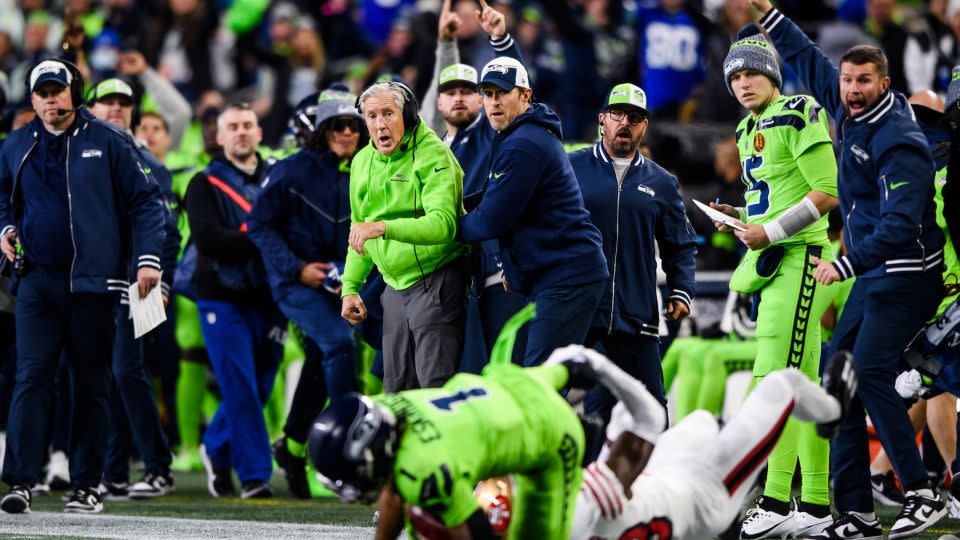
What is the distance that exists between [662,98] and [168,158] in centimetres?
510

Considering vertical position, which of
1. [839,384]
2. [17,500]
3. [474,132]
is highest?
[474,132]

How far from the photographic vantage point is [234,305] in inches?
388

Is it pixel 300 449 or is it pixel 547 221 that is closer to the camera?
pixel 547 221

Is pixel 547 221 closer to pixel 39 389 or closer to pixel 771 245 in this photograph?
pixel 771 245

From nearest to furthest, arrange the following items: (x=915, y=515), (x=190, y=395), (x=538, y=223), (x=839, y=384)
Answer: (x=839, y=384) → (x=915, y=515) → (x=538, y=223) → (x=190, y=395)

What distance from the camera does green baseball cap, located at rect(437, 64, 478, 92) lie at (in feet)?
28.7

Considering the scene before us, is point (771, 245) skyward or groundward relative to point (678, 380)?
skyward

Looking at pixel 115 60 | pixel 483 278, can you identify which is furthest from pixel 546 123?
pixel 115 60

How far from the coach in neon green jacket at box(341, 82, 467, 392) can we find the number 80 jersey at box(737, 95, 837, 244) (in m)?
1.47

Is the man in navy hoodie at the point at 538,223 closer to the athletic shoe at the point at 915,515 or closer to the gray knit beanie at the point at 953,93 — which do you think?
the athletic shoe at the point at 915,515

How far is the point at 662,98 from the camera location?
14.9 meters

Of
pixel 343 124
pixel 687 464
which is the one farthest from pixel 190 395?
pixel 687 464

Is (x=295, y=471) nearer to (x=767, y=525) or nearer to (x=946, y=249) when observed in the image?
(x=767, y=525)

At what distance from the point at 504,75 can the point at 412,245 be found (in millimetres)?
888
